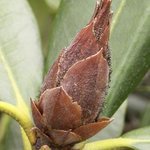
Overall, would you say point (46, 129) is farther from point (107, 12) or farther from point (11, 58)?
point (11, 58)

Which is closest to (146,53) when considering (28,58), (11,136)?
(28,58)

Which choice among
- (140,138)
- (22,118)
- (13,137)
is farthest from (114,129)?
(22,118)

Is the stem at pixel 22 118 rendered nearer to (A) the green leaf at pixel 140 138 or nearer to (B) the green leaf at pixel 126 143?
(B) the green leaf at pixel 126 143

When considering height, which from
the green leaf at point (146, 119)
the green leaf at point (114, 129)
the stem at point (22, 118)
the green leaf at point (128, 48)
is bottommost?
the green leaf at point (146, 119)

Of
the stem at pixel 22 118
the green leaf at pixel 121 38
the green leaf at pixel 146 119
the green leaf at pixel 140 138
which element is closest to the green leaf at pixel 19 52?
the green leaf at pixel 121 38

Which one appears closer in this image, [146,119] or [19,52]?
[19,52]

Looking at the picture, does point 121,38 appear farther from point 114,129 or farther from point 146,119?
point 146,119

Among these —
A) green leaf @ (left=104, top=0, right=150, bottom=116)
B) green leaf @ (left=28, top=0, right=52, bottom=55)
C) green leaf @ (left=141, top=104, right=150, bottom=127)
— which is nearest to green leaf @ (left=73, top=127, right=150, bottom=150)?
green leaf @ (left=104, top=0, right=150, bottom=116)
